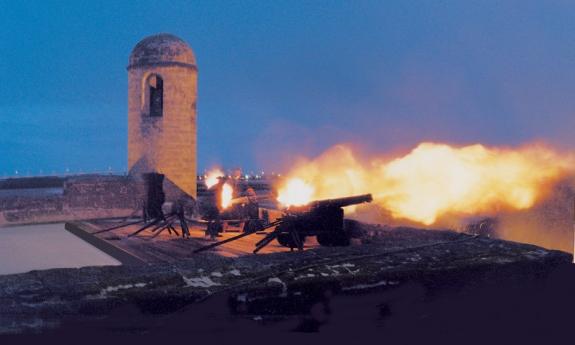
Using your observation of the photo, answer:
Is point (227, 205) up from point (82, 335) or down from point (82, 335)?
up

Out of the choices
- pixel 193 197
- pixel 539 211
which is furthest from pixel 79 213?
pixel 539 211

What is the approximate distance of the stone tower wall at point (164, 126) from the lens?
1880 cm

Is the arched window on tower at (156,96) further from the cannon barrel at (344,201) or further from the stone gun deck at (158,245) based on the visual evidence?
the cannon barrel at (344,201)

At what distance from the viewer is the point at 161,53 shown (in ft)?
61.7

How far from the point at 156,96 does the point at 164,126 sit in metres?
1.41

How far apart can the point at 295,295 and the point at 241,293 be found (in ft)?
1.57

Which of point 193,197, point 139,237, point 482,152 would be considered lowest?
point 139,237

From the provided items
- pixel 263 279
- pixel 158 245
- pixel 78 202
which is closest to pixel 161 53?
pixel 78 202

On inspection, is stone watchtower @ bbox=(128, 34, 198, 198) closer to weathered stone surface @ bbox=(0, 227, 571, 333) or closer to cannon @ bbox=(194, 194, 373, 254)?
cannon @ bbox=(194, 194, 373, 254)

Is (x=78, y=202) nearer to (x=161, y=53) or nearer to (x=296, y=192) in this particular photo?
(x=161, y=53)

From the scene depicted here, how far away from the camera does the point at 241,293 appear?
4.75 metres

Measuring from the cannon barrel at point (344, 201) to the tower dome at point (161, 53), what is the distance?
10746 mm

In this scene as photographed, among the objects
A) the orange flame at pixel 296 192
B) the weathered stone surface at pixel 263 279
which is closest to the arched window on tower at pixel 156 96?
the orange flame at pixel 296 192

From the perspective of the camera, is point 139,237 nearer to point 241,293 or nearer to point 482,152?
point 241,293
